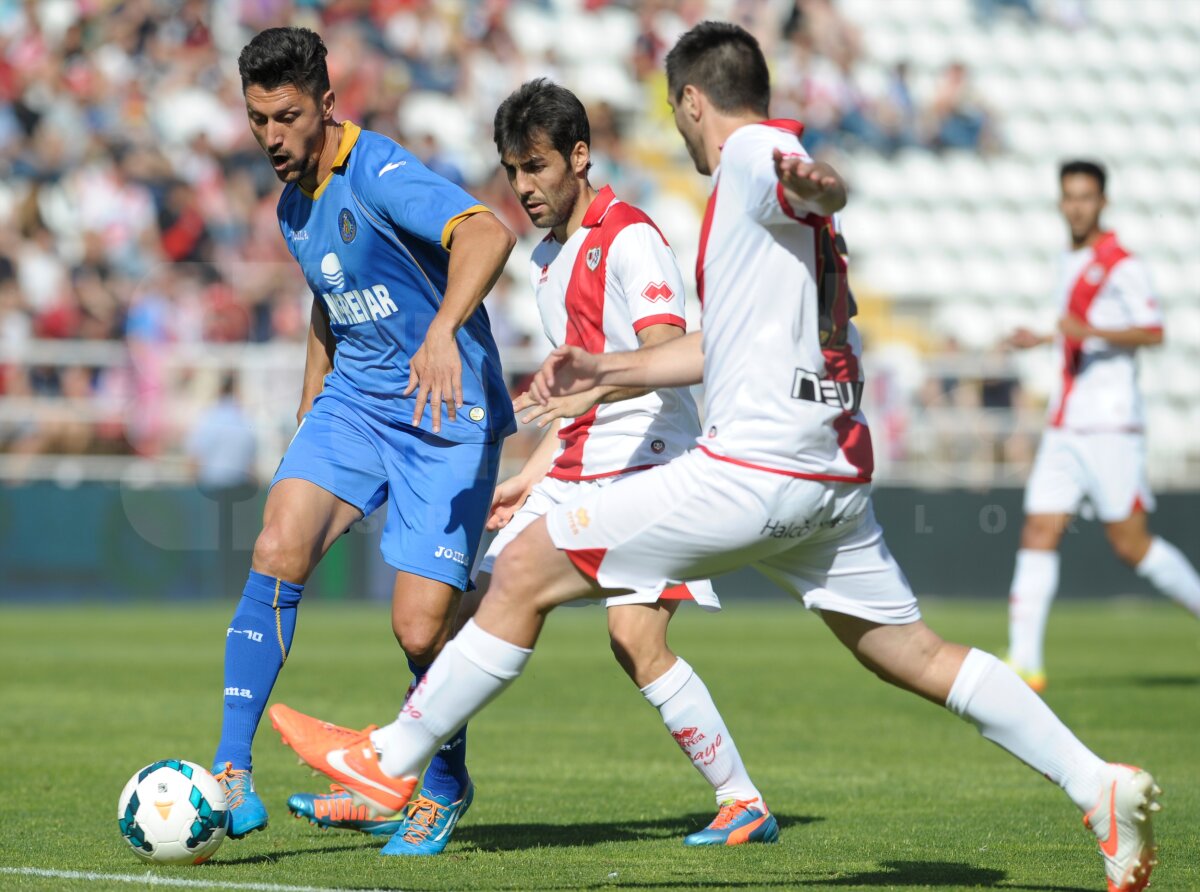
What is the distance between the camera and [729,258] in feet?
15.7

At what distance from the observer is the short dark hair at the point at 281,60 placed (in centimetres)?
584

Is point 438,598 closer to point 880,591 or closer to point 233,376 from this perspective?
point 880,591

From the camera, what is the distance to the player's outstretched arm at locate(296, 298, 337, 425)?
654 centimetres

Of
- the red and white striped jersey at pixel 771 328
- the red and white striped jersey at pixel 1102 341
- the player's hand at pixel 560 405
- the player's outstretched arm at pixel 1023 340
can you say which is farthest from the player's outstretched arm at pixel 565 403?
Result: the red and white striped jersey at pixel 1102 341

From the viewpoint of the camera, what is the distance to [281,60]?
5.85 m

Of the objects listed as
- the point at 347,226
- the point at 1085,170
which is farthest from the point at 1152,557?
the point at 347,226

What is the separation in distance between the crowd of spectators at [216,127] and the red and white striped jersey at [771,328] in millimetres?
13596

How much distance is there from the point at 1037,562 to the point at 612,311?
6.06m

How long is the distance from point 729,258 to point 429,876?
205 centimetres

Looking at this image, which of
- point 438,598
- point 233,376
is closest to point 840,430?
point 438,598

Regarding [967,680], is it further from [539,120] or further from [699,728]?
[539,120]

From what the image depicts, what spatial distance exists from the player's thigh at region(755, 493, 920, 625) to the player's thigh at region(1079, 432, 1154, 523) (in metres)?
6.66

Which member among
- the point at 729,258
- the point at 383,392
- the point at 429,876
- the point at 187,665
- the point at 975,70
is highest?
the point at 975,70

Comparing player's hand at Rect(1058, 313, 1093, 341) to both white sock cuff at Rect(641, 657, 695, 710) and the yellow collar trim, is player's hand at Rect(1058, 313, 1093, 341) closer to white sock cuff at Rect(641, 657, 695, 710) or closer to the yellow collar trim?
white sock cuff at Rect(641, 657, 695, 710)
